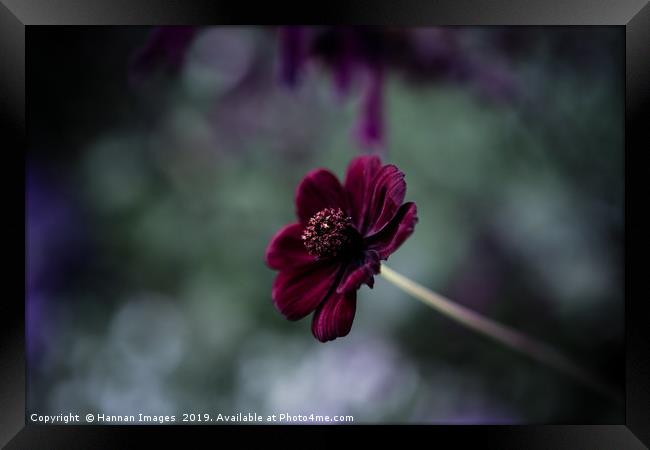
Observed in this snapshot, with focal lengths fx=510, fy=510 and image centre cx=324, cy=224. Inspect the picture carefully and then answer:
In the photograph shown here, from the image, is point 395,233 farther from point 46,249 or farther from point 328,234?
point 46,249

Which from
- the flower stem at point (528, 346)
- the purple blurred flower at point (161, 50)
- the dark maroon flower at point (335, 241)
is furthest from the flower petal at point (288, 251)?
the purple blurred flower at point (161, 50)

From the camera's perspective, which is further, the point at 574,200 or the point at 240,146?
the point at 240,146

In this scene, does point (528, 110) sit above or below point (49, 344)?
above

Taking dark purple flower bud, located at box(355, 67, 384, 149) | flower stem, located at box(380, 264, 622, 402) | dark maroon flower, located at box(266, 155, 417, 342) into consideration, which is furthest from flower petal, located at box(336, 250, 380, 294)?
dark purple flower bud, located at box(355, 67, 384, 149)

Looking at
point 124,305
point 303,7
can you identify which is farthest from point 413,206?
point 124,305

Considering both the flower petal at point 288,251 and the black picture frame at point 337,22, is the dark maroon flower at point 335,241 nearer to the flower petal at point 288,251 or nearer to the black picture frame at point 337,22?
the flower petal at point 288,251

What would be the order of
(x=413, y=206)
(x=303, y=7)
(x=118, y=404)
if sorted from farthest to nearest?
(x=118, y=404)
(x=303, y=7)
(x=413, y=206)

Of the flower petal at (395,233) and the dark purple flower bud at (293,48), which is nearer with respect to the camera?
the flower petal at (395,233)

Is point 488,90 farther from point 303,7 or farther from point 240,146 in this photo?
point 240,146
